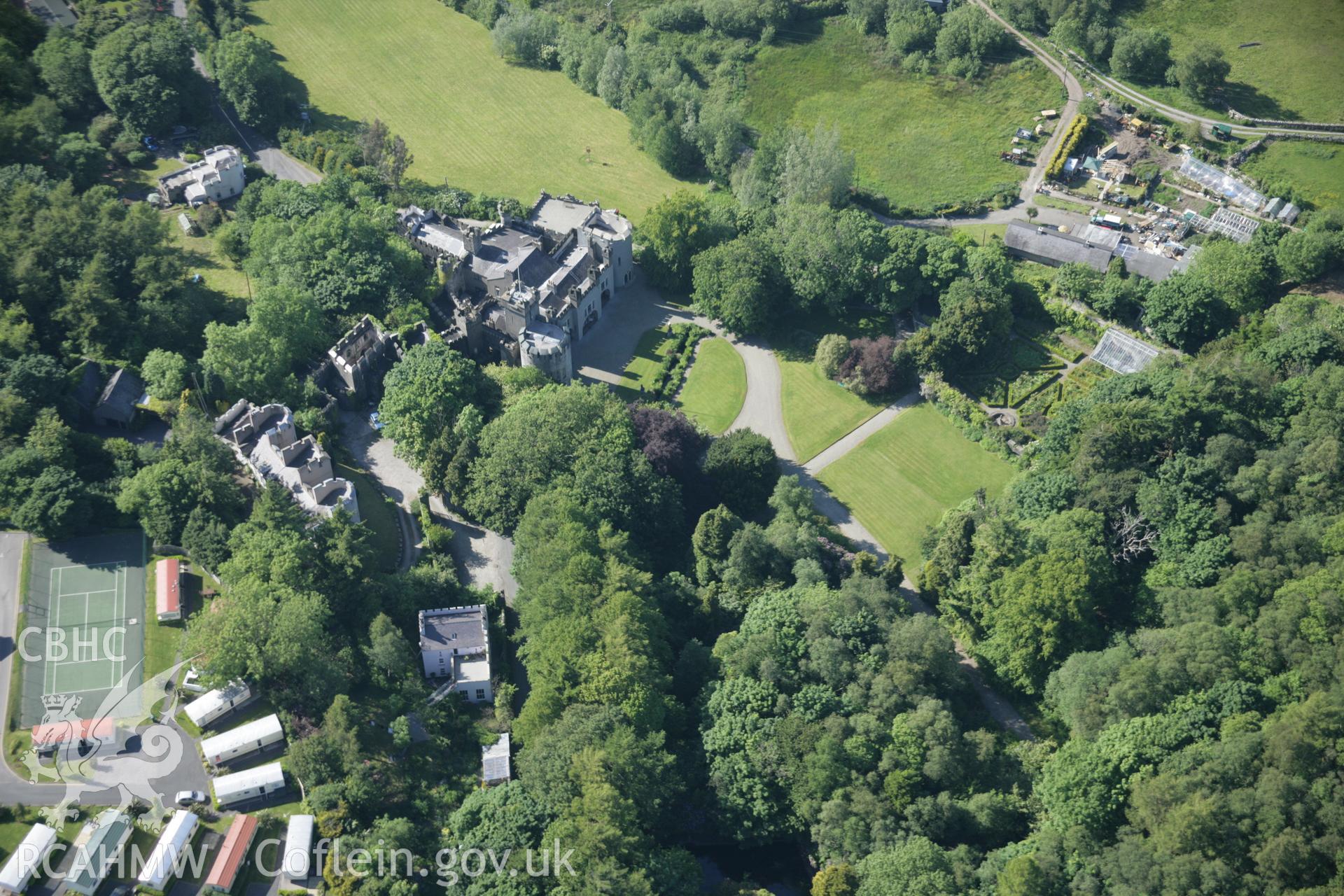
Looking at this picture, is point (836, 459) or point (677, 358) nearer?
point (836, 459)

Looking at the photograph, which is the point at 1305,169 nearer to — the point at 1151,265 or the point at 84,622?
the point at 1151,265

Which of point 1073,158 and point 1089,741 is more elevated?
point 1073,158

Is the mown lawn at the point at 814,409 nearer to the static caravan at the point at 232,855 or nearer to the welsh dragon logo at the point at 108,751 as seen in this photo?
the static caravan at the point at 232,855

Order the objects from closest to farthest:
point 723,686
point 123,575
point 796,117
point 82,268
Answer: point 723,686 < point 123,575 < point 82,268 < point 796,117

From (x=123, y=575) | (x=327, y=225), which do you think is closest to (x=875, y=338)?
(x=327, y=225)

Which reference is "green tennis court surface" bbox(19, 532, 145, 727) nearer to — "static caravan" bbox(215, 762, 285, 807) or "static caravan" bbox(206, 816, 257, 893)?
"static caravan" bbox(215, 762, 285, 807)

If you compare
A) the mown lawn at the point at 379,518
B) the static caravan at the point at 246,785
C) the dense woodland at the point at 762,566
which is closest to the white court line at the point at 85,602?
the dense woodland at the point at 762,566

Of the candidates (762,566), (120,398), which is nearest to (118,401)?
(120,398)

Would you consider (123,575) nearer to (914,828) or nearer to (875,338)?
(914,828)
